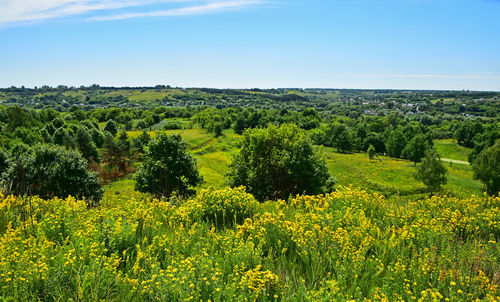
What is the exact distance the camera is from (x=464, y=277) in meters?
4.46

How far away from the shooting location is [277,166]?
72.6ft

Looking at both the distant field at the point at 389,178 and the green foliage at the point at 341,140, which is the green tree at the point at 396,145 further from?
the distant field at the point at 389,178

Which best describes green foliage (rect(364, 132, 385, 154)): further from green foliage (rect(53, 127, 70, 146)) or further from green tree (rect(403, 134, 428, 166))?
green foliage (rect(53, 127, 70, 146))

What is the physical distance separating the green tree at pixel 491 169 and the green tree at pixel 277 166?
40352 mm

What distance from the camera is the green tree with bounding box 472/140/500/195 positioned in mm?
46500

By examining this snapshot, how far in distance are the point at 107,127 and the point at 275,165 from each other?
4299 inches

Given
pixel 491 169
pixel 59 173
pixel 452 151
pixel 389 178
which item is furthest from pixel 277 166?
pixel 452 151

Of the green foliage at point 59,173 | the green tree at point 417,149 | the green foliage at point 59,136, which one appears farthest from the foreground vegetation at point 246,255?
the green tree at point 417,149

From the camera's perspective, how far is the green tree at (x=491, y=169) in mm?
46500

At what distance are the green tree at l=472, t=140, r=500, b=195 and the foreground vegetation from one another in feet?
166

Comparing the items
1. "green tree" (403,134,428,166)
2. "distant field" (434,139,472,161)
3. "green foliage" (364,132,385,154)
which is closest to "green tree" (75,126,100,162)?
"green tree" (403,134,428,166)

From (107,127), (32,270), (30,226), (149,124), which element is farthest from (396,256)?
(149,124)

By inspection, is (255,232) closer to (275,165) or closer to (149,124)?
(275,165)

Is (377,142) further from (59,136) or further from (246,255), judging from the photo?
(246,255)
